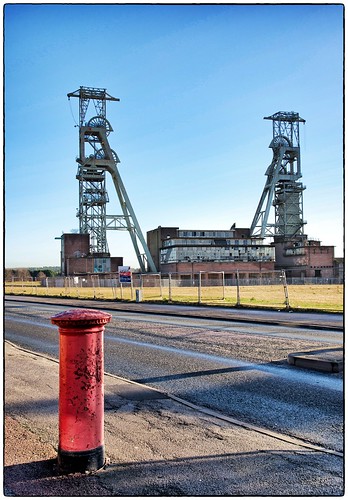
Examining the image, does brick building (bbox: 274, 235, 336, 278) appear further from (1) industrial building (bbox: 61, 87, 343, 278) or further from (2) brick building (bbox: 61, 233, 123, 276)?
(2) brick building (bbox: 61, 233, 123, 276)

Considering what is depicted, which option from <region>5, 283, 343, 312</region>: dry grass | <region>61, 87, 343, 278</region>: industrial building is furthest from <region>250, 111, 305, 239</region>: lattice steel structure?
<region>5, 283, 343, 312</region>: dry grass

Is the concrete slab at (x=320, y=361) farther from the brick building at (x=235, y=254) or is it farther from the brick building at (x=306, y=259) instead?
the brick building at (x=306, y=259)

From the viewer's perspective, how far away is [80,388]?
3.51 m

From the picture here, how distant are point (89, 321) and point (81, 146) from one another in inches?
2818

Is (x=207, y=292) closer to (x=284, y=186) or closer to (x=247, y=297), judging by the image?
(x=247, y=297)

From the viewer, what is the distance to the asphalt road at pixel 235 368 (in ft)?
17.2

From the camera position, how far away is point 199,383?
6.84m

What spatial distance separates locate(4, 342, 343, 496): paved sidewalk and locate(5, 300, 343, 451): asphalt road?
498mm

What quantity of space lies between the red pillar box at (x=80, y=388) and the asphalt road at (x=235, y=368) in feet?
6.53

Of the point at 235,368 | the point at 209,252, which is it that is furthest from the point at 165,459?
the point at 209,252

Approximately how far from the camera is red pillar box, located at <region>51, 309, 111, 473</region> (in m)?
3.50

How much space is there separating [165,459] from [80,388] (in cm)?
93

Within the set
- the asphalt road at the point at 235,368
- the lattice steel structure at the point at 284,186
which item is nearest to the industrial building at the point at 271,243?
the lattice steel structure at the point at 284,186

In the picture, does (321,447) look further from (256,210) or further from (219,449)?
(256,210)
